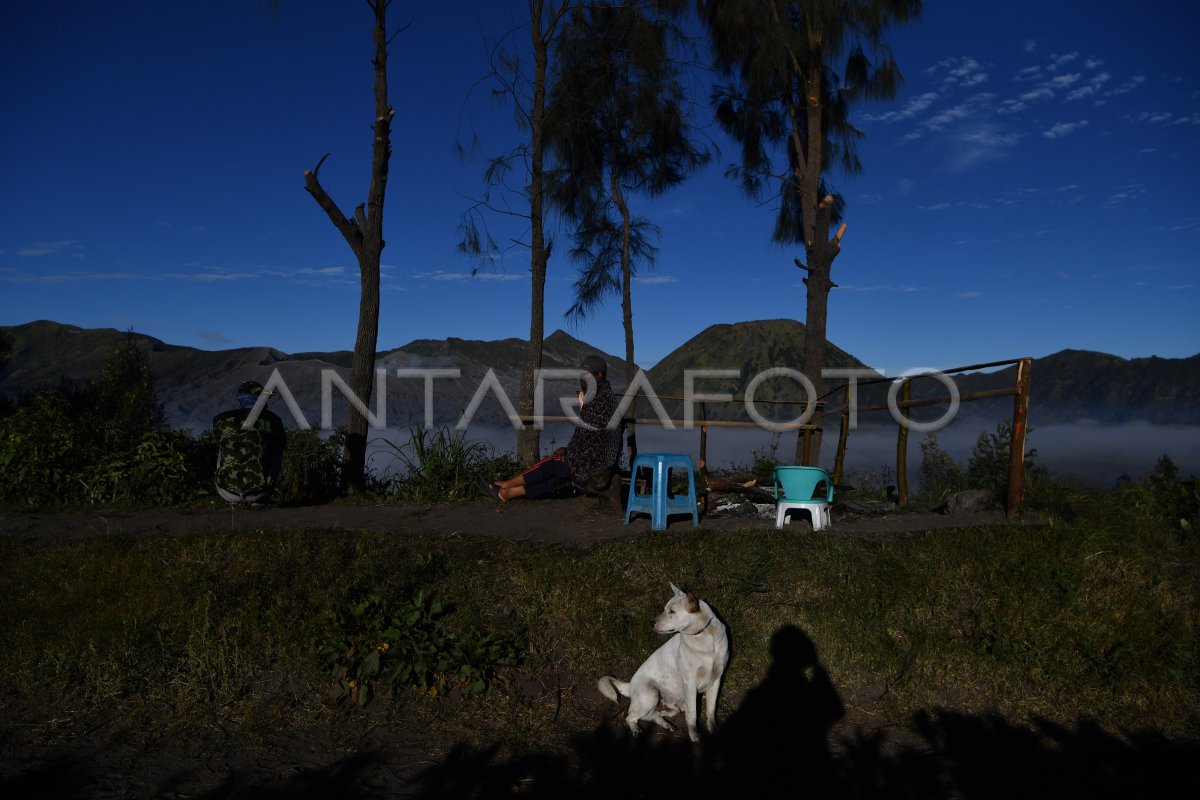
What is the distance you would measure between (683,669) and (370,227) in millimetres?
8413

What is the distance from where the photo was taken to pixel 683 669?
4328 millimetres

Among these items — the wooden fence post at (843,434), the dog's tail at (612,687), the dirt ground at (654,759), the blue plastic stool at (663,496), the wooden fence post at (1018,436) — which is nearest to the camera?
the dirt ground at (654,759)

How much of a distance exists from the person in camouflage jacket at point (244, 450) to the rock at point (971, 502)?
275 inches

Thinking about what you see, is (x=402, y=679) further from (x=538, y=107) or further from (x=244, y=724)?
(x=538, y=107)

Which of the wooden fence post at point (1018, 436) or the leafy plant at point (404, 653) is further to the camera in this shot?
the wooden fence post at point (1018, 436)

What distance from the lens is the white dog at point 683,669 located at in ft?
13.9

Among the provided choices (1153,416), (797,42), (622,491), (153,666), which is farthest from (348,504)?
(1153,416)

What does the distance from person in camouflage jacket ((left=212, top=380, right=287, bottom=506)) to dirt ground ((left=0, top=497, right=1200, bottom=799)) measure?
3.68 m

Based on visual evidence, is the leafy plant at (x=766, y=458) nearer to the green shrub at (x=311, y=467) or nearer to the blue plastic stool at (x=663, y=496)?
the blue plastic stool at (x=663, y=496)

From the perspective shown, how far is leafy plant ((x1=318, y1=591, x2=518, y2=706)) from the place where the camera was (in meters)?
4.66

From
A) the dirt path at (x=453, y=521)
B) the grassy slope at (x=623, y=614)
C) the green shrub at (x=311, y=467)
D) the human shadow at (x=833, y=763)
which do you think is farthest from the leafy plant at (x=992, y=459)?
the green shrub at (x=311, y=467)

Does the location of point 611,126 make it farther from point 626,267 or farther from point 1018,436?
point 1018,436

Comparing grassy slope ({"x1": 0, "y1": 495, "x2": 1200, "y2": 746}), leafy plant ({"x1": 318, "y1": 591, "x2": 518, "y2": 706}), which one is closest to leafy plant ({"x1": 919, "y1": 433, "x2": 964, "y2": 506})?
grassy slope ({"x1": 0, "y1": 495, "x2": 1200, "y2": 746})

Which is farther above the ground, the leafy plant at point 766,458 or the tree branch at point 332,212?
the tree branch at point 332,212
